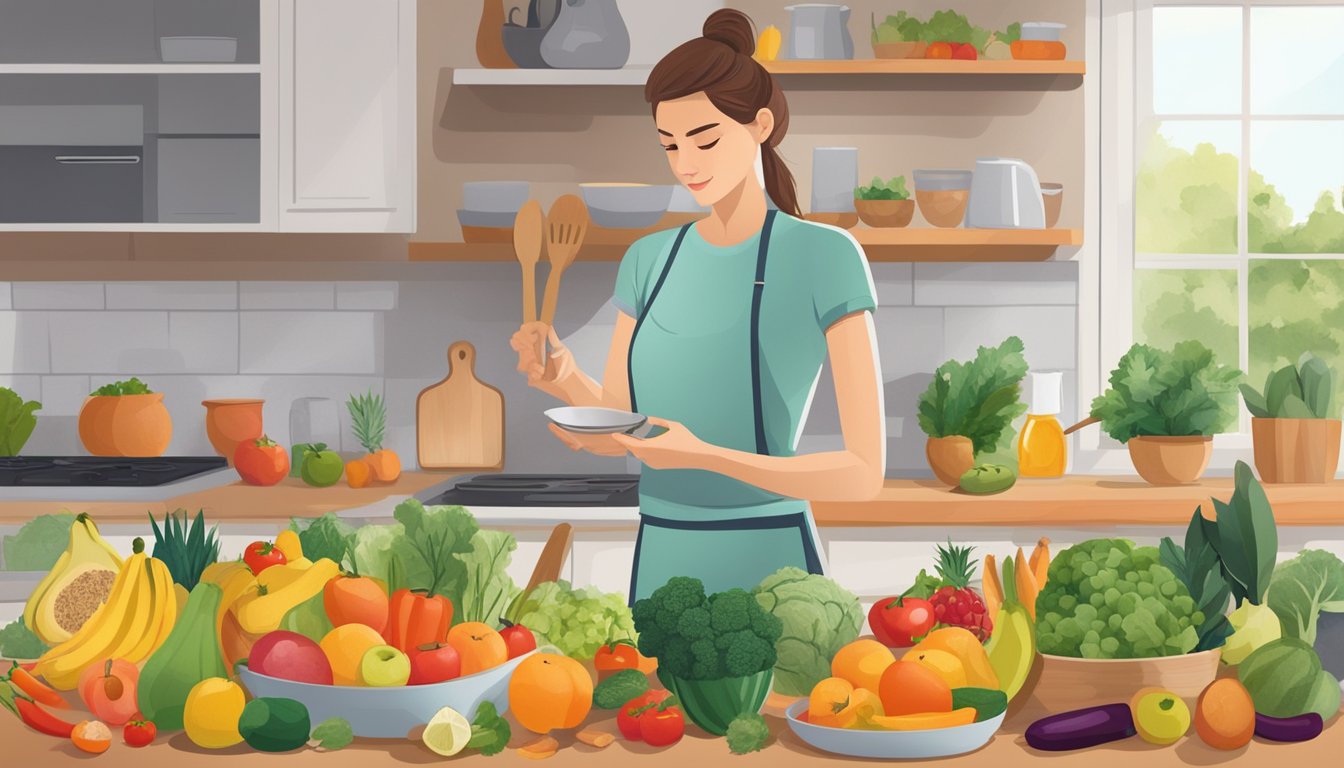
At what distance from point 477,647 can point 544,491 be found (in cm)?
192

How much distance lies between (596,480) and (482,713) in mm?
2219

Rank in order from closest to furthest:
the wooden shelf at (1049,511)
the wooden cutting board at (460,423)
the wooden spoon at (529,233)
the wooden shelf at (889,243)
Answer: the wooden spoon at (529,233) < the wooden shelf at (1049,511) < the wooden shelf at (889,243) < the wooden cutting board at (460,423)

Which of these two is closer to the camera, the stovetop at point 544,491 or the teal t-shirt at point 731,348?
the teal t-shirt at point 731,348

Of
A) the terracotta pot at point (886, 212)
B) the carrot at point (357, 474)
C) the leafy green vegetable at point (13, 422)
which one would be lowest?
the carrot at point (357, 474)

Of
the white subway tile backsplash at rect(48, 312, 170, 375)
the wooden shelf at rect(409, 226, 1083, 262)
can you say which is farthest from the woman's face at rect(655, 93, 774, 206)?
the white subway tile backsplash at rect(48, 312, 170, 375)

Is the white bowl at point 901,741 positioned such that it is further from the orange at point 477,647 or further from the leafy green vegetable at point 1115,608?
the orange at point 477,647

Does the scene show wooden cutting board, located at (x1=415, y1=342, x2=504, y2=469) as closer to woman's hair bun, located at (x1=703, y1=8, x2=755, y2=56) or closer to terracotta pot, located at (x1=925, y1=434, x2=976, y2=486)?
terracotta pot, located at (x1=925, y1=434, x2=976, y2=486)

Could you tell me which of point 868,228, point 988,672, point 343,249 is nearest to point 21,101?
point 343,249

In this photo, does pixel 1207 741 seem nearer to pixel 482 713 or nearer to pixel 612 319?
pixel 482 713

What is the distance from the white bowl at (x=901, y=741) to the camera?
1.25 metres

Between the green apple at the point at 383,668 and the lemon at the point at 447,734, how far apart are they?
6 centimetres

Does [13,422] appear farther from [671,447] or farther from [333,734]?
[333,734]

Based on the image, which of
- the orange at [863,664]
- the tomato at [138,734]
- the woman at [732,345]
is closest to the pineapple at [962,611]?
Result: the woman at [732,345]

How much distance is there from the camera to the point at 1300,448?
10.9ft
